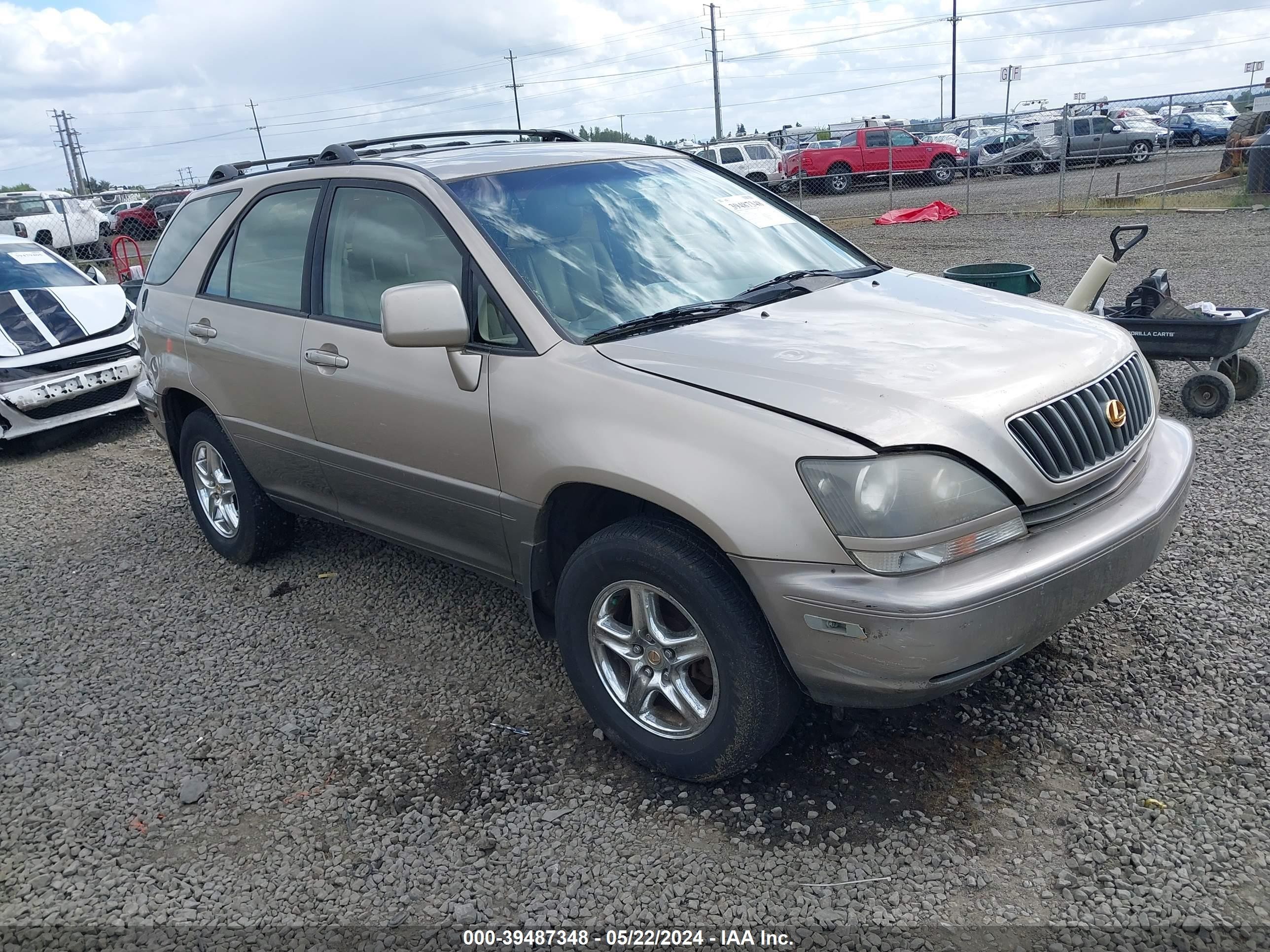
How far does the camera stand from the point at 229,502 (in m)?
5.05

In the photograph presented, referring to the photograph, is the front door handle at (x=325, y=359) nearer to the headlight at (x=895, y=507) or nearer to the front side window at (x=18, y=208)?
the headlight at (x=895, y=507)

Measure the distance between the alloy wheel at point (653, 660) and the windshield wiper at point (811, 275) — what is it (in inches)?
47.3

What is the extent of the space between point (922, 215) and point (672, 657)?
18134 millimetres

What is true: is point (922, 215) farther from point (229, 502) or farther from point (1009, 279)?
point (229, 502)

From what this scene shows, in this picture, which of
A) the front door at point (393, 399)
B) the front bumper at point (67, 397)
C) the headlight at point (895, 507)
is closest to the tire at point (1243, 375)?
the headlight at point (895, 507)

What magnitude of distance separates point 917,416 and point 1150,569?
Result: 229cm

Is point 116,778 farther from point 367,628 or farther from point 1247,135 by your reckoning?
point 1247,135

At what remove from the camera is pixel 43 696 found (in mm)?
3967

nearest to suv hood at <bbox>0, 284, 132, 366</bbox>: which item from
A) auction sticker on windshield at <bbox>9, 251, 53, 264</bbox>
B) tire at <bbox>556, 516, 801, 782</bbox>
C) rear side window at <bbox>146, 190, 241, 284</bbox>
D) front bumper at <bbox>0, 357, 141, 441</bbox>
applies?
front bumper at <bbox>0, 357, 141, 441</bbox>

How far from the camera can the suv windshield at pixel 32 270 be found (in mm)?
8555

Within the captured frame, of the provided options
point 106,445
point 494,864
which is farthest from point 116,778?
point 106,445

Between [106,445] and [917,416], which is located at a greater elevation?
[917,416]

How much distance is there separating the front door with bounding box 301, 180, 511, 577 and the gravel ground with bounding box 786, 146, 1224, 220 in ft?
57.3

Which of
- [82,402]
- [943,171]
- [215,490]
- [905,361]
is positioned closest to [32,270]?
[82,402]
